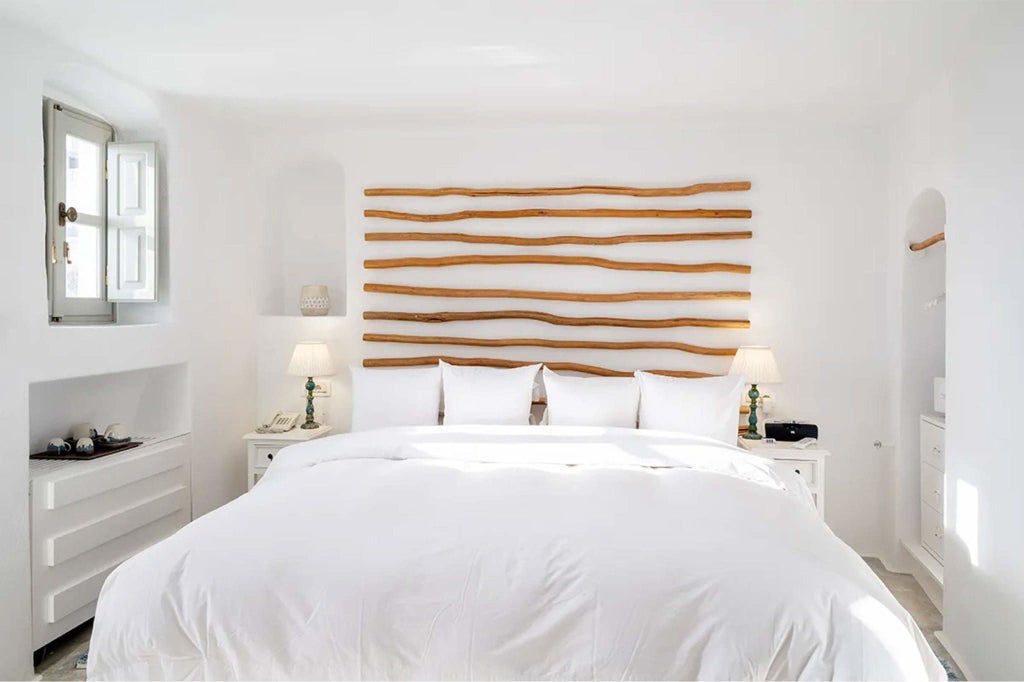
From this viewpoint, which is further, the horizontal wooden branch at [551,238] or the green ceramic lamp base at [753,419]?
the horizontal wooden branch at [551,238]

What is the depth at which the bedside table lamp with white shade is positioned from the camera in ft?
12.5

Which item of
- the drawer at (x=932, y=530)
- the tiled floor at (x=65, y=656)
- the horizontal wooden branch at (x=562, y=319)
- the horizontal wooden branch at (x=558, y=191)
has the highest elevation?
the horizontal wooden branch at (x=558, y=191)

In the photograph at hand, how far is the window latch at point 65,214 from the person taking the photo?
327cm

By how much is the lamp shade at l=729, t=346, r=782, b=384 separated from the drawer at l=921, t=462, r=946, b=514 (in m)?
0.88

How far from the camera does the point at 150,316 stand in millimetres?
3697

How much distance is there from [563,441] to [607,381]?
29.2 inches

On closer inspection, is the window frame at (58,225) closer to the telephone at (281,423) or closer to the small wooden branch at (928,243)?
the telephone at (281,423)

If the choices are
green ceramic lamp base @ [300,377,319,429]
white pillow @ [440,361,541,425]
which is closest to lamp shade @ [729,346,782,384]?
white pillow @ [440,361,541,425]

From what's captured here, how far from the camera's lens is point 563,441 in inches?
122

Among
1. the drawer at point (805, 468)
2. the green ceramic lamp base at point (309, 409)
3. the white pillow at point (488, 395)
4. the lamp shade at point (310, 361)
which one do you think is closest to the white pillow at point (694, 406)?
the drawer at point (805, 468)

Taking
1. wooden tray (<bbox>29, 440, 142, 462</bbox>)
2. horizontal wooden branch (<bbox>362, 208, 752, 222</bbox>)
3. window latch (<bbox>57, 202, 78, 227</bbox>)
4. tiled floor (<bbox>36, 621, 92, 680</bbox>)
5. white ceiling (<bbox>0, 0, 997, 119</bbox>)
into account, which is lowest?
tiled floor (<bbox>36, 621, 92, 680</bbox>)

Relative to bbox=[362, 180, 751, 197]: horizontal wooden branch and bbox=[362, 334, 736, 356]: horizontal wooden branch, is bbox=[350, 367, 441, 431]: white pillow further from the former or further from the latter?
bbox=[362, 180, 751, 197]: horizontal wooden branch

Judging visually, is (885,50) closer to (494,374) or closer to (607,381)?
(607,381)

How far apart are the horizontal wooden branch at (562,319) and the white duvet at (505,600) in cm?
201
